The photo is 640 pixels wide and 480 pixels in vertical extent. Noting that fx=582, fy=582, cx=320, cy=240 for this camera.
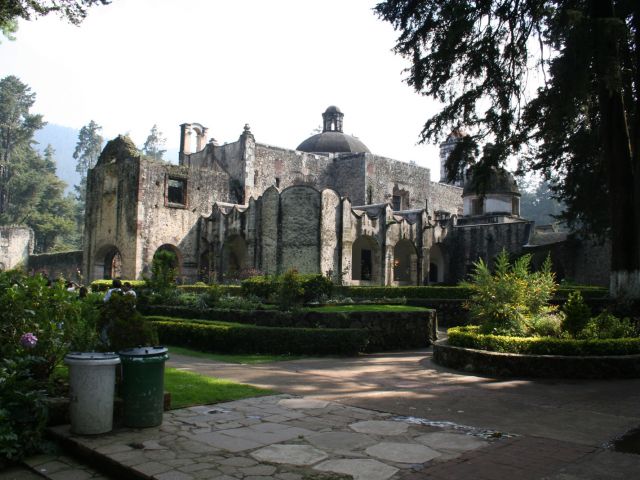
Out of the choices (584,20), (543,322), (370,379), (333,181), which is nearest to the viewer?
(370,379)

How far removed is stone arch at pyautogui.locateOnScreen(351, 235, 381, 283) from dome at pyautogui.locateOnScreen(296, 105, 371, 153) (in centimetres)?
1304

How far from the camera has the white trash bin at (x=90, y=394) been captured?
5207 millimetres

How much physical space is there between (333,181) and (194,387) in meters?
32.7

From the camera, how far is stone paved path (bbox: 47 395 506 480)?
14.1 feet

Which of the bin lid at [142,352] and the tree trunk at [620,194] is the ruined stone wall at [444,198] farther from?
the bin lid at [142,352]

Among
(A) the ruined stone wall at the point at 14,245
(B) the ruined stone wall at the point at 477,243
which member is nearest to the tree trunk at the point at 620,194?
(B) the ruined stone wall at the point at 477,243

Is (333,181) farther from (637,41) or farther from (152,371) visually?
(152,371)

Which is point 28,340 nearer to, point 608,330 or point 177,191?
point 608,330

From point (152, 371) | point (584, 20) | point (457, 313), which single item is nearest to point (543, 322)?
point (584, 20)

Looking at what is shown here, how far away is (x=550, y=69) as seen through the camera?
13.3 meters

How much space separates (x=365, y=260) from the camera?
31.9m

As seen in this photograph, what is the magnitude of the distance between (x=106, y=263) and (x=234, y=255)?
721 centimetres

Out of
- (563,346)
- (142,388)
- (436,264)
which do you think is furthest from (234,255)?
(142,388)

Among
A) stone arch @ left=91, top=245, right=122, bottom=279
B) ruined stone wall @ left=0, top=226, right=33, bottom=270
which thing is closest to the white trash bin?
stone arch @ left=91, top=245, right=122, bottom=279
